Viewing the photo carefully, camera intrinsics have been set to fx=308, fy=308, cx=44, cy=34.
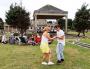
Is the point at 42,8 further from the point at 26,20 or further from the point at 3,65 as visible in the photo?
the point at 3,65

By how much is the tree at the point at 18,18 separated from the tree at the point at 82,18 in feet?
Answer: 26.5

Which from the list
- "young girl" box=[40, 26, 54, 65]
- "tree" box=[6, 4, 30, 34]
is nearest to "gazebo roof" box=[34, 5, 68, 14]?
"tree" box=[6, 4, 30, 34]

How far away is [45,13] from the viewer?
5253 centimetres

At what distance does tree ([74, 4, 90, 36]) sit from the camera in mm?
50156

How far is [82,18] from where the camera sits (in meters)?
50.5

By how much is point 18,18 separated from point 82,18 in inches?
413

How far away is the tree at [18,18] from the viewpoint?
49.9 m

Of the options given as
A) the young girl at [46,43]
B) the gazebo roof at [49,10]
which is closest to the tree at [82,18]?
the gazebo roof at [49,10]

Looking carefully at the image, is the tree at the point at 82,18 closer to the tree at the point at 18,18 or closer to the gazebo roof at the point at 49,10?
the gazebo roof at the point at 49,10

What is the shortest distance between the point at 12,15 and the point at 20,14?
5.74 ft

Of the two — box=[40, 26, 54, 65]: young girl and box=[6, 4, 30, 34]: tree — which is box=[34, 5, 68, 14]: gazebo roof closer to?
box=[6, 4, 30, 34]: tree

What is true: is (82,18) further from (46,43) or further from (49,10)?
(46,43)

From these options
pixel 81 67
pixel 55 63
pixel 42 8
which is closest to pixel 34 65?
pixel 55 63

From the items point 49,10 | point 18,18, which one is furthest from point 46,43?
point 49,10
